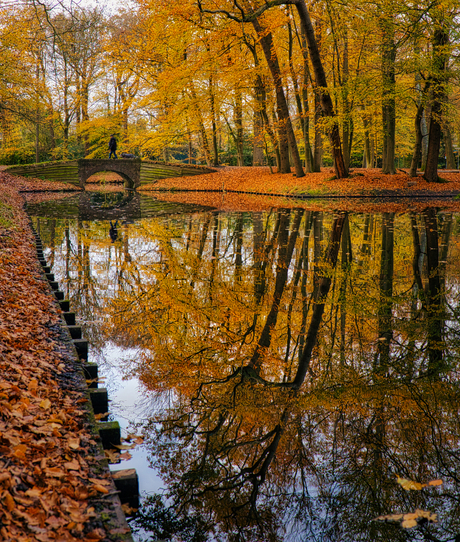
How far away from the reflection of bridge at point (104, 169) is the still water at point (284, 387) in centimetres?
2644

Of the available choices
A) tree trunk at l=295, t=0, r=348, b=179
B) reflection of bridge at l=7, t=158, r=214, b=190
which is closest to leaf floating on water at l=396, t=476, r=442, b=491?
tree trunk at l=295, t=0, r=348, b=179

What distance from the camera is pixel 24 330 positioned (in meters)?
4.70

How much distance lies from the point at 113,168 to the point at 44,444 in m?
34.5

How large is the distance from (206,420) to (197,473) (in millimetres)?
618

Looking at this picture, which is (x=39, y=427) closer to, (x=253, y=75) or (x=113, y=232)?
(x=113, y=232)

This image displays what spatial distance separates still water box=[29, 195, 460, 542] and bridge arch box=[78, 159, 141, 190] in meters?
26.4

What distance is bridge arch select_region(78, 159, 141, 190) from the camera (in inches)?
1358

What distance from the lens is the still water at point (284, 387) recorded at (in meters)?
2.80

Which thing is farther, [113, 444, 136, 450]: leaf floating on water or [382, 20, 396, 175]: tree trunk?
[382, 20, 396, 175]: tree trunk

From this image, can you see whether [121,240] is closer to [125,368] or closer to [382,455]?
[125,368]

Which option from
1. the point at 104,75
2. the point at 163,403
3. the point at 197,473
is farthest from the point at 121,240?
the point at 104,75

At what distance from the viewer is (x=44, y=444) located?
2840 mm

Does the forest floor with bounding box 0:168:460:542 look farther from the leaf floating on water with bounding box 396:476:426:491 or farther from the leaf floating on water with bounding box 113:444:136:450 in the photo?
the leaf floating on water with bounding box 396:476:426:491

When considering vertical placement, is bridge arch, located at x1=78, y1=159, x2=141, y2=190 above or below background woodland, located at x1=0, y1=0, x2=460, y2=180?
below
